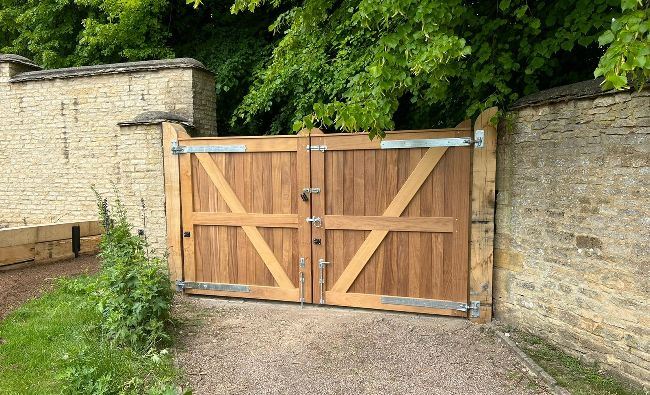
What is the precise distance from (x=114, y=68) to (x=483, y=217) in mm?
6158

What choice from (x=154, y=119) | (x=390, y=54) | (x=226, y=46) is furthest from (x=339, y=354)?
(x=226, y=46)

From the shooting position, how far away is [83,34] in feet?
31.3

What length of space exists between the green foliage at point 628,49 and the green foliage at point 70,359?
3548mm

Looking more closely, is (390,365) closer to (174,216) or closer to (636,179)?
(636,179)

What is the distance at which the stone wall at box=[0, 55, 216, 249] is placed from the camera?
20.6 feet

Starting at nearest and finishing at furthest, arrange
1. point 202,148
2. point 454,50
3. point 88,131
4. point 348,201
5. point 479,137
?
point 454,50 → point 479,137 → point 348,201 → point 202,148 → point 88,131

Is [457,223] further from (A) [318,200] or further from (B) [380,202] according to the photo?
(A) [318,200]

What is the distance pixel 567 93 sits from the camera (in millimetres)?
4062

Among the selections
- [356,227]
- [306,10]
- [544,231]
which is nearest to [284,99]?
[306,10]

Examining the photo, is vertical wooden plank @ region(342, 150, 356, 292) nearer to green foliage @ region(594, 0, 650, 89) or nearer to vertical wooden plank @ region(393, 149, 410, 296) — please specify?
vertical wooden plank @ region(393, 149, 410, 296)

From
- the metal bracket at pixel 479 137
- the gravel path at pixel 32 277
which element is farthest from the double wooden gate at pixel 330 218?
the gravel path at pixel 32 277

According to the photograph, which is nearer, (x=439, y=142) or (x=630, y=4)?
(x=630, y=4)

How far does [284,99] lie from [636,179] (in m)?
6.26

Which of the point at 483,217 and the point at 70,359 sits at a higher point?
the point at 483,217
